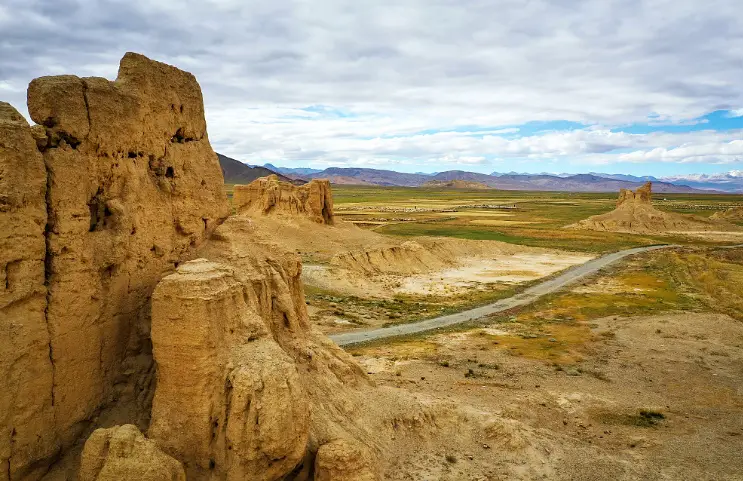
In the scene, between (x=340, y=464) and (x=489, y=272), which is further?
(x=489, y=272)

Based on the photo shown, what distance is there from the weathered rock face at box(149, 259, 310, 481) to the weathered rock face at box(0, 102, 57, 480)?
2564mm

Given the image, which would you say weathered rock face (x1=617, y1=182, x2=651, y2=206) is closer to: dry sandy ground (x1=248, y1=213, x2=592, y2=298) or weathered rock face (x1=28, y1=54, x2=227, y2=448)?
dry sandy ground (x1=248, y1=213, x2=592, y2=298)

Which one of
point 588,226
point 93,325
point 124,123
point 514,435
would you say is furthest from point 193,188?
point 588,226

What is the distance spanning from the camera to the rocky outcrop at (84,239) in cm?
1236

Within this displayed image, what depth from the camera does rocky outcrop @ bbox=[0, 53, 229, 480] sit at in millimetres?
12359

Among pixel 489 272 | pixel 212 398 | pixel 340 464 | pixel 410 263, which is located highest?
pixel 212 398

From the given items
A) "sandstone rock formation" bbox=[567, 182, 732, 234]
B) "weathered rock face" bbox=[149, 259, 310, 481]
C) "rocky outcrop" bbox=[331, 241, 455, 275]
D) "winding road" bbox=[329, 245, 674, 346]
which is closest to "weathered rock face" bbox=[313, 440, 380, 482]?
"weathered rock face" bbox=[149, 259, 310, 481]

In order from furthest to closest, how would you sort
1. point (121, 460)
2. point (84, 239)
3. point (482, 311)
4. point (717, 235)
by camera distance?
1. point (717, 235)
2. point (482, 311)
3. point (84, 239)
4. point (121, 460)

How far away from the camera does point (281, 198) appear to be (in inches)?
3051

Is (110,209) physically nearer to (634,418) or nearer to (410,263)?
(634,418)

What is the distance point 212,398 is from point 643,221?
128m

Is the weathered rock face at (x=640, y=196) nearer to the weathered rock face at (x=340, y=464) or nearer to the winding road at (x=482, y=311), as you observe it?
the winding road at (x=482, y=311)

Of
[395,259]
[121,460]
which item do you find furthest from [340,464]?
[395,259]

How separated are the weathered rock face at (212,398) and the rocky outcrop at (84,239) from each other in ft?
5.34
